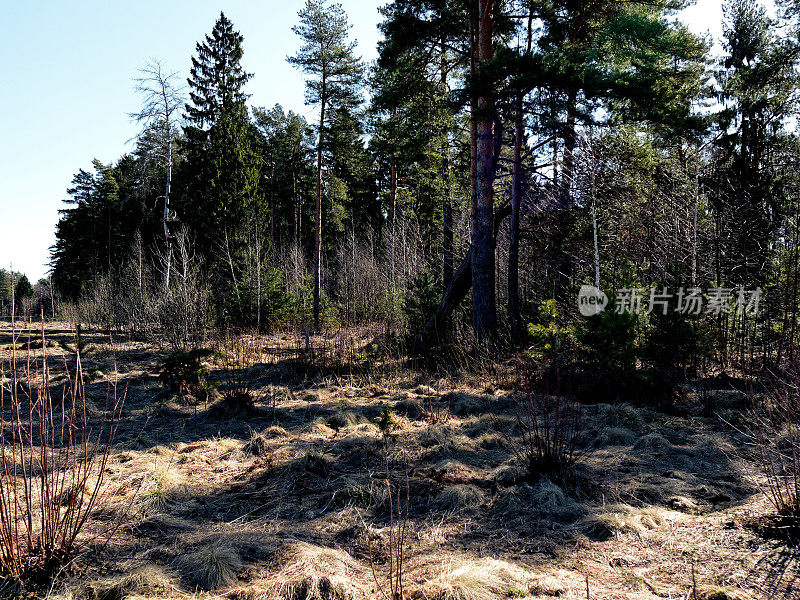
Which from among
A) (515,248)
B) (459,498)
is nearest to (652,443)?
(459,498)

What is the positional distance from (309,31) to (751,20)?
15349 mm

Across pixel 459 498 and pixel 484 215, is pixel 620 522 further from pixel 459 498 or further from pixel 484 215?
pixel 484 215

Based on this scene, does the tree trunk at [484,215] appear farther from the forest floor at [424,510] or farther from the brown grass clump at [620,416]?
the brown grass clump at [620,416]

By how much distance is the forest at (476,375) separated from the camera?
278cm

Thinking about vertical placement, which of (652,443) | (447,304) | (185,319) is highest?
(447,304)

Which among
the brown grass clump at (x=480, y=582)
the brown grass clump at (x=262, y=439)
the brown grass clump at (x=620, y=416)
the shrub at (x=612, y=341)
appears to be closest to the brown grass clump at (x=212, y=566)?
the brown grass clump at (x=480, y=582)

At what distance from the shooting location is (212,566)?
2.67 m

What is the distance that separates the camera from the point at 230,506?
3840mm

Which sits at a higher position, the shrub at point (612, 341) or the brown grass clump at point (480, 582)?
the shrub at point (612, 341)

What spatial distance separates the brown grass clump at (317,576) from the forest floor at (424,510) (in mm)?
11

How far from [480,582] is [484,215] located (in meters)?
8.13

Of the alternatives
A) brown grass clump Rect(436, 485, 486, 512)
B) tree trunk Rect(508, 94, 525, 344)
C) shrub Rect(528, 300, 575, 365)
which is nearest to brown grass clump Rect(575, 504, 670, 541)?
brown grass clump Rect(436, 485, 486, 512)

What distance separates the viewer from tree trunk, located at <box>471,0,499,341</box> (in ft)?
31.8

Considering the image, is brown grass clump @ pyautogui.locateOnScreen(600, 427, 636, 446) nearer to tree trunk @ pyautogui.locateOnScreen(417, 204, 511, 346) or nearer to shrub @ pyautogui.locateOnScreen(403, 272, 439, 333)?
tree trunk @ pyautogui.locateOnScreen(417, 204, 511, 346)
